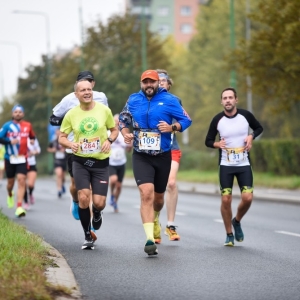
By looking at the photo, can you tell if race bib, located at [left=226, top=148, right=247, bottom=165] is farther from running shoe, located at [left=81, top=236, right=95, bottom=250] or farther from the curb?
the curb

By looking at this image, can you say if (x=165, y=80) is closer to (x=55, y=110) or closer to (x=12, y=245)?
(x=55, y=110)

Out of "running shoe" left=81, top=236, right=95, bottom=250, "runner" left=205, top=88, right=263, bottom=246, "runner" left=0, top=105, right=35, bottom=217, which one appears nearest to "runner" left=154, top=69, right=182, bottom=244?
"runner" left=205, top=88, right=263, bottom=246

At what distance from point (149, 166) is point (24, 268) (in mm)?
3231

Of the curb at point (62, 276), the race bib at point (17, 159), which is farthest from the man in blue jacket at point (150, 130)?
the race bib at point (17, 159)

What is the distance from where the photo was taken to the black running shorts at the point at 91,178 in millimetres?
11452

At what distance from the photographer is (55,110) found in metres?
12.5

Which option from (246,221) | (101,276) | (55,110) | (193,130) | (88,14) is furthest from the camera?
(193,130)

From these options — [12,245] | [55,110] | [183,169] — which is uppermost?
[55,110]

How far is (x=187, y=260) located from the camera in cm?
1062

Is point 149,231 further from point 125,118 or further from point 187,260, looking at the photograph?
point 125,118

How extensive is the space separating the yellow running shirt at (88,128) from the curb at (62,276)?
1671mm

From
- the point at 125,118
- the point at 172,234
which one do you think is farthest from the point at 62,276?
the point at 172,234

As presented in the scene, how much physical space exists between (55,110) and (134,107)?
5.36 feet

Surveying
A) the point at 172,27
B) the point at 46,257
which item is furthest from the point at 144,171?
the point at 172,27
